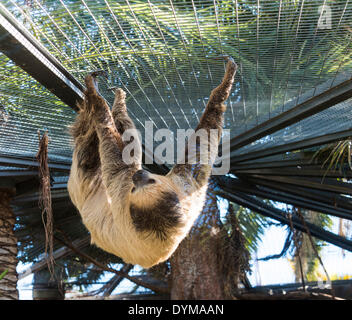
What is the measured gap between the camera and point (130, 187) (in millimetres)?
3143

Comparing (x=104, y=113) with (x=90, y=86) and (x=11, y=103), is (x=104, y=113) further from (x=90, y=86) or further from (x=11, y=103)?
(x=11, y=103)

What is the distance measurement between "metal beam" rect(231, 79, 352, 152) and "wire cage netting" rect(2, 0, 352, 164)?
15 centimetres

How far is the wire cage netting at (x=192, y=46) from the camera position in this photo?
3.20 meters

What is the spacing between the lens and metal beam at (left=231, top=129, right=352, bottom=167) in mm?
4461

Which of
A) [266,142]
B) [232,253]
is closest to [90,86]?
[266,142]

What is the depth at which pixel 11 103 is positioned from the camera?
410 cm

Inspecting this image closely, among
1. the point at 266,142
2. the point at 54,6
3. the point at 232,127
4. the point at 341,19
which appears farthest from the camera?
the point at 266,142

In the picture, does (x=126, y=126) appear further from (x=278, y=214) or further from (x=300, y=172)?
(x=278, y=214)

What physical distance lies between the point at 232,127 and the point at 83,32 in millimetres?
2571

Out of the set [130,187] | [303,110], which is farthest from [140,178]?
[303,110]

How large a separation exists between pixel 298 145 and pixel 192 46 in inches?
76.4

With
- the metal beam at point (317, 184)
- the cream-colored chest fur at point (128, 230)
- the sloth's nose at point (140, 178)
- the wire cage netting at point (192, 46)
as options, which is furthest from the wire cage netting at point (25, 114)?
the metal beam at point (317, 184)

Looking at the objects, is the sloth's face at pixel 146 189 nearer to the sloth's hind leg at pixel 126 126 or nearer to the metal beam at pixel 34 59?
the sloth's hind leg at pixel 126 126

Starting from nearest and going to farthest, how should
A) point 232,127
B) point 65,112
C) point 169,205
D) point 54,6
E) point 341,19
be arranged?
point 169,205 → point 54,6 → point 341,19 → point 65,112 → point 232,127
